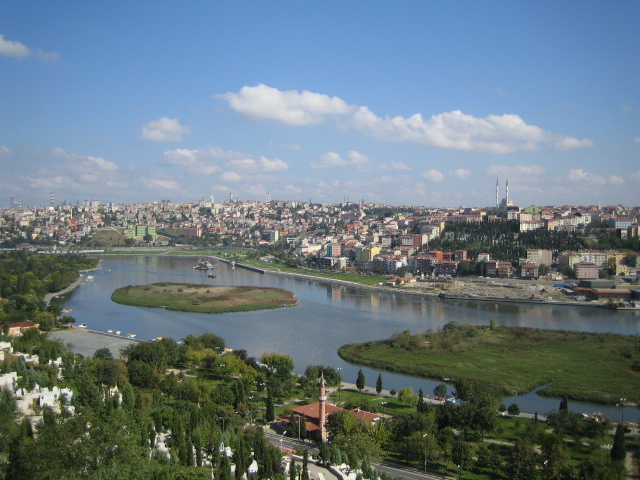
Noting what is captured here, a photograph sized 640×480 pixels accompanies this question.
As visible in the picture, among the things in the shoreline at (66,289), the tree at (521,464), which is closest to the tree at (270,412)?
the tree at (521,464)

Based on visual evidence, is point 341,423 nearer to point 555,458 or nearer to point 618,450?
point 555,458

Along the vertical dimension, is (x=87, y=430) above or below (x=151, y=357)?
above

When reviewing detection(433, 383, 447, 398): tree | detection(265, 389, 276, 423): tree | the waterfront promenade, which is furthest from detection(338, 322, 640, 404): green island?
the waterfront promenade

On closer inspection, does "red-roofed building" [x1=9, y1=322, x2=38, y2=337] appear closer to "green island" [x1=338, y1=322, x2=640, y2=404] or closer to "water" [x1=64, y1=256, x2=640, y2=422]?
"water" [x1=64, y1=256, x2=640, y2=422]

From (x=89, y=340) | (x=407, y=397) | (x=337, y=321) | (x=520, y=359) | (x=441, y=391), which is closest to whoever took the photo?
(x=407, y=397)

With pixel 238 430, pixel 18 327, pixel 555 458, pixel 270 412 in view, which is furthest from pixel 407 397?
pixel 18 327

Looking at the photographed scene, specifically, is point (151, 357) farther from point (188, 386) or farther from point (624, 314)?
point (624, 314)

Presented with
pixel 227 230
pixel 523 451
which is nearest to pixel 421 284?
pixel 523 451
